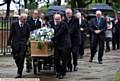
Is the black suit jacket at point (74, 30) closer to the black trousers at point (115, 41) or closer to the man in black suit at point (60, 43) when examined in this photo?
the man in black suit at point (60, 43)

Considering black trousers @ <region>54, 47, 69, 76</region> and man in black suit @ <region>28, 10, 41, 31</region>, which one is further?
man in black suit @ <region>28, 10, 41, 31</region>

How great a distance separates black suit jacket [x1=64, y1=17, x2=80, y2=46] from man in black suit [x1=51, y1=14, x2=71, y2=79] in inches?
51.3

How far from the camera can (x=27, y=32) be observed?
14.7 m

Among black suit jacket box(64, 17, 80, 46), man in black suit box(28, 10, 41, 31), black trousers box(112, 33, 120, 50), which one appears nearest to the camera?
black suit jacket box(64, 17, 80, 46)

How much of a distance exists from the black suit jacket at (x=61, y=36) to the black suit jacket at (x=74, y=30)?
1273 millimetres

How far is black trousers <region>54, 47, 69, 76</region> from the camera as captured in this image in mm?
14812

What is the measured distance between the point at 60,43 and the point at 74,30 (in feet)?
5.88

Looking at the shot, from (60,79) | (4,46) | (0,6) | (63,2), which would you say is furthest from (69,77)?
(63,2)

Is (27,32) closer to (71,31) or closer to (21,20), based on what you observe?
(21,20)

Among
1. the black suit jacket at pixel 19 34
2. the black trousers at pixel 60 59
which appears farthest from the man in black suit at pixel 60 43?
the black suit jacket at pixel 19 34

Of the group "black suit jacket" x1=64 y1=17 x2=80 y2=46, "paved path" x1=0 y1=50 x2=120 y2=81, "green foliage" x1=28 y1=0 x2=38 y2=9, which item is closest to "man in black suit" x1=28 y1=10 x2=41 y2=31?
"black suit jacket" x1=64 y1=17 x2=80 y2=46

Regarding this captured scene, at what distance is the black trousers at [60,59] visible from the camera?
1481 cm

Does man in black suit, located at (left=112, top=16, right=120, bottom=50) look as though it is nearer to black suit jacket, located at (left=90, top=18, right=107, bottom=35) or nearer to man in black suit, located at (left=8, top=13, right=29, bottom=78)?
black suit jacket, located at (left=90, top=18, right=107, bottom=35)

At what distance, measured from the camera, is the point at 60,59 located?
14898mm
